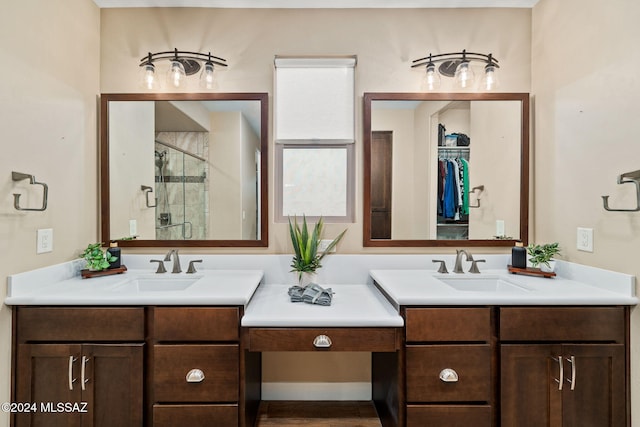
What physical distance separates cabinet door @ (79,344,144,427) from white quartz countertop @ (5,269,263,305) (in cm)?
20

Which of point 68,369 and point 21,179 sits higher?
point 21,179

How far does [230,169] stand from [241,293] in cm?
83

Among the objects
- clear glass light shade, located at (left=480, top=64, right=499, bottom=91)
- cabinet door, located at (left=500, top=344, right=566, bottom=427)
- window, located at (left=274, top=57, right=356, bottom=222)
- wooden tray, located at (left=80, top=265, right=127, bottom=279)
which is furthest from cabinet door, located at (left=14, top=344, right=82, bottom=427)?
clear glass light shade, located at (left=480, top=64, right=499, bottom=91)

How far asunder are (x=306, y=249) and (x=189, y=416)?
3.16ft

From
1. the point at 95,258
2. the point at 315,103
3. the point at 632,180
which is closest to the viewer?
the point at 632,180

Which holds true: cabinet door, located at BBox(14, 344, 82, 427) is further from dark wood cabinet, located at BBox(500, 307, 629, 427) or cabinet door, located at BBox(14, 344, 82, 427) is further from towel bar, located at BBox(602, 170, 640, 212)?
towel bar, located at BBox(602, 170, 640, 212)

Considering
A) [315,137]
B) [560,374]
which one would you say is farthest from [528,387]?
[315,137]

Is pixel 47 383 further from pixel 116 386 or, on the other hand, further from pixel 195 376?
pixel 195 376

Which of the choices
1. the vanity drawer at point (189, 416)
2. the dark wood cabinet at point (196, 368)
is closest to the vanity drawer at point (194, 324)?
the dark wood cabinet at point (196, 368)

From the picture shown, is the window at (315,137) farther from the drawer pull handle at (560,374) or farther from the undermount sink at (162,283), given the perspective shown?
the drawer pull handle at (560,374)

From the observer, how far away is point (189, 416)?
1379mm

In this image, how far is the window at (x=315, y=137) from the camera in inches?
78.6

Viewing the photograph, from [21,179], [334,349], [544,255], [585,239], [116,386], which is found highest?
[21,179]

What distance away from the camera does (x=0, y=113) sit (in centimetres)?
134
